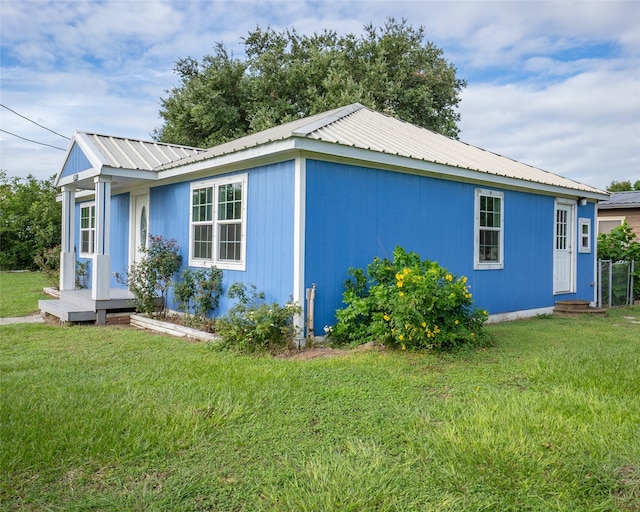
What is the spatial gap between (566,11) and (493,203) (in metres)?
3.58

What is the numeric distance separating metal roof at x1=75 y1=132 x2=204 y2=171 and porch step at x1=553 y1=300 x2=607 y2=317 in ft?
28.1

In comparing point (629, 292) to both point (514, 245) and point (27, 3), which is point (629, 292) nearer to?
point (514, 245)

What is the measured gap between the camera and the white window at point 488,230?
9.09 meters

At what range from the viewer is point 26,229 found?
23922 mm

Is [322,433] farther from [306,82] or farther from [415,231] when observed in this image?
[306,82]

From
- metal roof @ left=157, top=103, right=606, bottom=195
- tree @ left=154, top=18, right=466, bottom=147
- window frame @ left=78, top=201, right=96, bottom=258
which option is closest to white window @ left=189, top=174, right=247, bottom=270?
metal roof @ left=157, top=103, right=606, bottom=195

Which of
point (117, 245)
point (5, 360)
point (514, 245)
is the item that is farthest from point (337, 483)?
point (117, 245)

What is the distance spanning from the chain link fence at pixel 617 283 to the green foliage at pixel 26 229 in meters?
21.7

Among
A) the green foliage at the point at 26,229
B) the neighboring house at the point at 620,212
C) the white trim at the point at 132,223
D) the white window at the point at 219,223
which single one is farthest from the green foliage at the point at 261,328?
the green foliage at the point at 26,229

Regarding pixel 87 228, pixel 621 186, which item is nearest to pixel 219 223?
pixel 87 228

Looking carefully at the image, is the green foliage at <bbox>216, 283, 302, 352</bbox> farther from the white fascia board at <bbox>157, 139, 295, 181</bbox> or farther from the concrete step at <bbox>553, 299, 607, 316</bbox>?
the concrete step at <bbox>553, 299, 607, 316</bbox>

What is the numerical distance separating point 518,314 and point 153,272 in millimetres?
6977

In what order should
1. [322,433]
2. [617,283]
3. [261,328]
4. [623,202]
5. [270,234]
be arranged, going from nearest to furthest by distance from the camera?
[322,433] < [261,328] < [270,234] < [617,283] < [623,202]

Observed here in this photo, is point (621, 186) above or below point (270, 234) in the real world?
above
